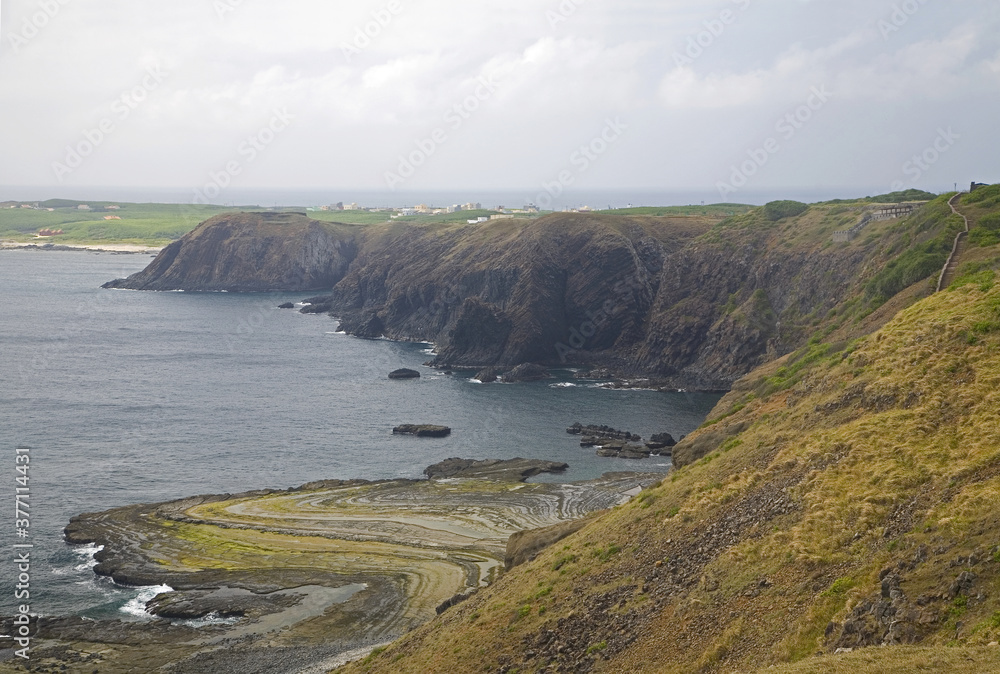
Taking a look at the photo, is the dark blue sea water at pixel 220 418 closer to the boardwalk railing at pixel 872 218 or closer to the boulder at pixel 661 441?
the boulder at pixel 661 441

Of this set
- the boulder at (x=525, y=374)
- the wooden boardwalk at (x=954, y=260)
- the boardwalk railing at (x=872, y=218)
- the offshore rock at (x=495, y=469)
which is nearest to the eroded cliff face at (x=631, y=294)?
the boardwalk railing at (x=872, y=218)

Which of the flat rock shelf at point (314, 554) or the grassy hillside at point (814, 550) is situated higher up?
the grassy hillside at point (814, 550)

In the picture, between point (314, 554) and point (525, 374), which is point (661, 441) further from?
point (314, 554)

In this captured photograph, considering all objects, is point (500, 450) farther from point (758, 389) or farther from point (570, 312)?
point (570, 312)

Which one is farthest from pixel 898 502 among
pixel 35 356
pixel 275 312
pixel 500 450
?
pixel 275 312

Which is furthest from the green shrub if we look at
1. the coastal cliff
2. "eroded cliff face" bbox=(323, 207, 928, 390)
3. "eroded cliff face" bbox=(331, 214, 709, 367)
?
"eroded cliff face" bbox=(331, 214, 709, 367)
